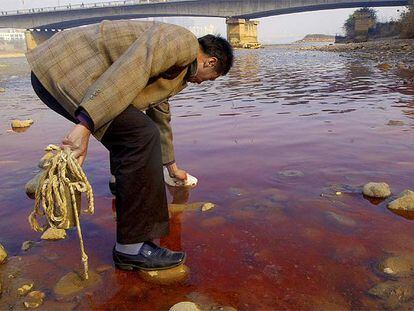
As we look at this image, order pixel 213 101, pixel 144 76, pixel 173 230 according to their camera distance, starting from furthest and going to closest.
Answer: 1. pixel 213 101
2. pixel 173 230
3. pixel 144 76

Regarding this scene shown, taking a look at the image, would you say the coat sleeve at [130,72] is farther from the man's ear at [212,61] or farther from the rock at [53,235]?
the rock at [53,235]

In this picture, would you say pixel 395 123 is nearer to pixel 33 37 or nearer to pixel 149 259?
pixel 149 259

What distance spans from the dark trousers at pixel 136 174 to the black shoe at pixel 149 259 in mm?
77

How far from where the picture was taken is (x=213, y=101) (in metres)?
7.99

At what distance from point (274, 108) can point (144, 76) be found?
496cm

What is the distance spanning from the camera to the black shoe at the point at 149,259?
6.69ft

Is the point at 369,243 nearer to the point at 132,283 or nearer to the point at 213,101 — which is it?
the point at 132,283

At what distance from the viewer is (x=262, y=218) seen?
Answer: 2.51 metres

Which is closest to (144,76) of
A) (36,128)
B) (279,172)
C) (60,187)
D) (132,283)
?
(60,187)

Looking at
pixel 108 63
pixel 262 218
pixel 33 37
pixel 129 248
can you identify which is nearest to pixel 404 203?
pixel 262 218

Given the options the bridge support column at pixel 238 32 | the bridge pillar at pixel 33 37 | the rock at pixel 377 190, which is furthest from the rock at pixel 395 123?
Result: the bridge pillar at pixel 33 37

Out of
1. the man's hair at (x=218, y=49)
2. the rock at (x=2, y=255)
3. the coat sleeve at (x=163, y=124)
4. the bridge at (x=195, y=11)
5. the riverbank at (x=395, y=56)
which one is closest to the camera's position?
the rock at (x=2, y=255)

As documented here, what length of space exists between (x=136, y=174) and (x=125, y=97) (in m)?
0.41

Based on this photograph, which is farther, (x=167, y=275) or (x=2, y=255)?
(x=2, y=255)
